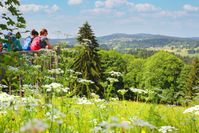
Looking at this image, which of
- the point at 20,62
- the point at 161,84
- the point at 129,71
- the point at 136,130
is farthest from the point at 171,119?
the point at 129,71

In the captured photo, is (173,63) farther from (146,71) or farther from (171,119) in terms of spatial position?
(171,119)

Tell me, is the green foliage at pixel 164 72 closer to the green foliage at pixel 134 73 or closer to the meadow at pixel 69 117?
the green foliage at pixel 134 73

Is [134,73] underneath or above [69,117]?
underneath

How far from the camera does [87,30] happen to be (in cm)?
5641

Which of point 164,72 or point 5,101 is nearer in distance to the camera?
point 5,101

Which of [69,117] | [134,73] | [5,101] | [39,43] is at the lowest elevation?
[134,73]

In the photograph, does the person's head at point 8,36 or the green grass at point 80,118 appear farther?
the green grass at point 80,118

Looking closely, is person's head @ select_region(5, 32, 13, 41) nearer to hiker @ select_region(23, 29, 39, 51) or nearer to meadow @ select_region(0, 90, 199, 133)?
meadow @ select_region(0, 90, 199, 133)

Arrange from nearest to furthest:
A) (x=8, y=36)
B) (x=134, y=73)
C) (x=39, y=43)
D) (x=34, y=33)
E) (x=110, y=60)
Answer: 1. (x=8, y=36)
2. (x=39, y=43)
3. (x=34, y=33)
4. (x=110, y=60)
5. (x=134, y=73)

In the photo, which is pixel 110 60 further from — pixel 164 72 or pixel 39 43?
pixel 39 43

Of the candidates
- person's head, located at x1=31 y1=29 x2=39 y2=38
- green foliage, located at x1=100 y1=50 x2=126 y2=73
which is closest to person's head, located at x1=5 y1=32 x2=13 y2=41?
person's head, located at x1=31 y1=29 x2=39 y2=38

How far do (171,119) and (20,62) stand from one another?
144 inches

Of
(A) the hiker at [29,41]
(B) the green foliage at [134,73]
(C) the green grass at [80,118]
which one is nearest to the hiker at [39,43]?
(A) the hiker at [29,41]

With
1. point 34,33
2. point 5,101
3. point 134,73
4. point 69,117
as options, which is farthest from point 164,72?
point 5,101
